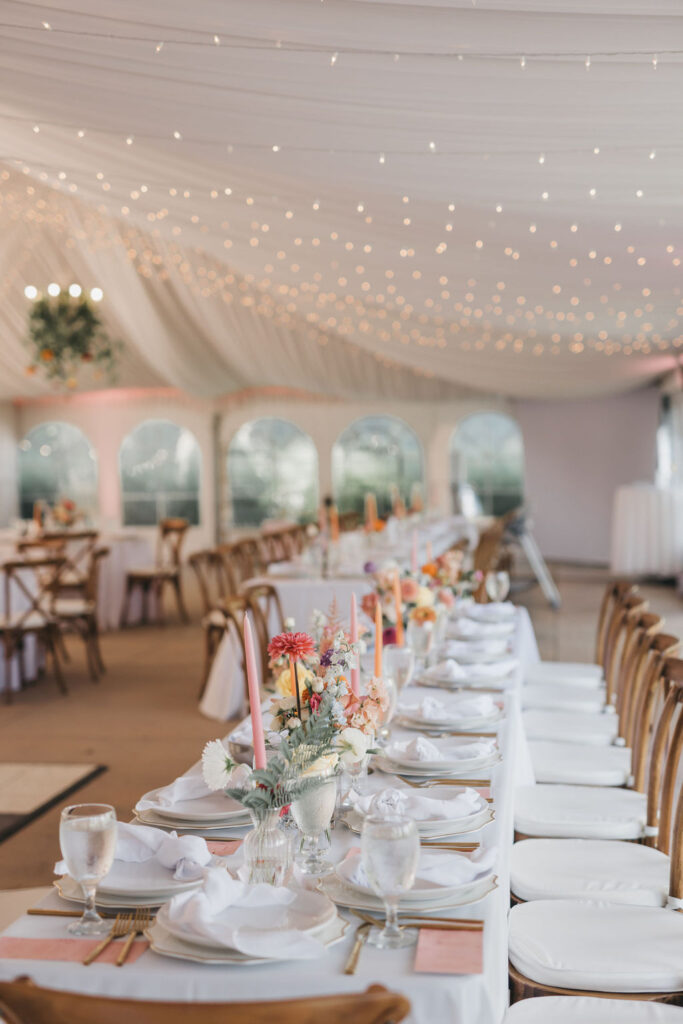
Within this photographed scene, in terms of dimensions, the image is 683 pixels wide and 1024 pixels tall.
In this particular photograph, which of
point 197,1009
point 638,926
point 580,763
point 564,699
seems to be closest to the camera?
point 197,1009

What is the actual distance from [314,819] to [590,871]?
1.09 metres

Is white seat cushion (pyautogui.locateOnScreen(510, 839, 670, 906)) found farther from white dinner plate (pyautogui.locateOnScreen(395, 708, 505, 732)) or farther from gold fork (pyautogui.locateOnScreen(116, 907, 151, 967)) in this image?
gold fork (pyautogui.locateOnScreen(116, 907, 151, 967))

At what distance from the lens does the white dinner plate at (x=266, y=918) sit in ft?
4.82

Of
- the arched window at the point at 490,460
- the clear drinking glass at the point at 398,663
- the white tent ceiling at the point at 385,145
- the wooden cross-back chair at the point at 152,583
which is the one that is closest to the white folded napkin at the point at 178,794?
the clear drinking glass at the point at 398,663

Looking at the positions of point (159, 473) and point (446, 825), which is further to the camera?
point (159, 473)

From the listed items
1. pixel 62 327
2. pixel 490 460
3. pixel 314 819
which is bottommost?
pixel 314 819

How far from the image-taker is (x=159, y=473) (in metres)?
16.2

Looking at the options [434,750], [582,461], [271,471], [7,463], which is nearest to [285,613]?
[434,750]

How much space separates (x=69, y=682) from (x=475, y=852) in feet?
19.5

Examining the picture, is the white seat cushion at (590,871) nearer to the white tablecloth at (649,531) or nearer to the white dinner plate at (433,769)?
the white dinner plate at (433,769)

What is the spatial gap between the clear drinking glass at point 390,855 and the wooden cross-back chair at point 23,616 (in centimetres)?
543

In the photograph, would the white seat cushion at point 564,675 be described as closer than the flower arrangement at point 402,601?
No

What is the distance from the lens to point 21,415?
648 inches

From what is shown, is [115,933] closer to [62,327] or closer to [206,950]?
[206,950]
